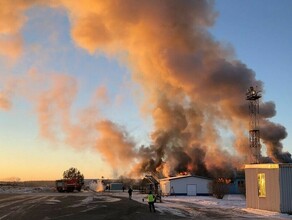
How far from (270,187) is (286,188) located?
1.49 meters

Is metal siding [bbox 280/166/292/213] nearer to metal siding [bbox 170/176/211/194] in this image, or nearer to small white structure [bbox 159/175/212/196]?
small white structure [bbox 159/175/212/196]

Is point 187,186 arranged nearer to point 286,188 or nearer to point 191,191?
point 191,191

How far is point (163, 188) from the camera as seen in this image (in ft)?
226

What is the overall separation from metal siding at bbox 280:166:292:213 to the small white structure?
3714cm

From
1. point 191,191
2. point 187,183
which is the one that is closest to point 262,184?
point 191,191

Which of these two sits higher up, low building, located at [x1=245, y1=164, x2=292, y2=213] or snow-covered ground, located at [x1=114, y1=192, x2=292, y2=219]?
low building, located at [x1=245, y1=164, x2=292, y2=213]

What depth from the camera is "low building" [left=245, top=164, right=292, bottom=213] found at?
2931 cm

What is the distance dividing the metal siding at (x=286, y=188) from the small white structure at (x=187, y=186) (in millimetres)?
37138

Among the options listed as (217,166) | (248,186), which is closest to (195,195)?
(217,166)

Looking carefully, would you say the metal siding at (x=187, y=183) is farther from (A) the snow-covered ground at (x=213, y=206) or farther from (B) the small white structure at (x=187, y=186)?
(A) the snow-covered ground at (x=213, y=206)

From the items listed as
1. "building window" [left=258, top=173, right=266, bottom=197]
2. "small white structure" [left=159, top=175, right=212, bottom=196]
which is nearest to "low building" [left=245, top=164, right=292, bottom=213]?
"building window" [left=258, top=173, right=266, bottom=197]

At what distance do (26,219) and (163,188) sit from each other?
154 feet

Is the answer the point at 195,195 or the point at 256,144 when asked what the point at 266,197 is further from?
the point at 195,195

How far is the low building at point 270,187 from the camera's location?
29.3 m
